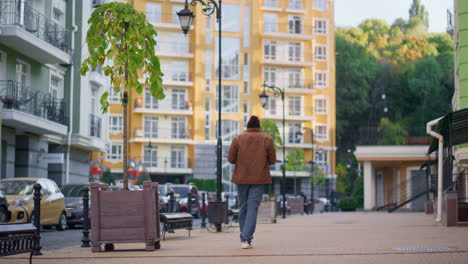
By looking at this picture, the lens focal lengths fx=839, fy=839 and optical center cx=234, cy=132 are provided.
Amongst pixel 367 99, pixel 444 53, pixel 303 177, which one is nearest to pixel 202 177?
pixel 303 177

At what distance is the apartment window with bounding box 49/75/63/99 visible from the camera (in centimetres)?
3725

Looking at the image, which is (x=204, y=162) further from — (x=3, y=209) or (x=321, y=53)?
(x=3, y=209)

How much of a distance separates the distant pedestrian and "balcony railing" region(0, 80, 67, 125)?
1958 centimetres

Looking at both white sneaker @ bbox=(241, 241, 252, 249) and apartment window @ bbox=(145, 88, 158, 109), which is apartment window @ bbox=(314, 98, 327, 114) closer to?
apartment window @ bbox=(145, 88, 158, 109)

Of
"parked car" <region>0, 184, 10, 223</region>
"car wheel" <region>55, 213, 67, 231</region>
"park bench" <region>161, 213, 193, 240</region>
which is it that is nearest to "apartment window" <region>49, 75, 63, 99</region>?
"car wheel" <region>55, 213, 67, 231</region>

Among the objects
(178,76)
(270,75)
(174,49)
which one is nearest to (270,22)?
(270,75)

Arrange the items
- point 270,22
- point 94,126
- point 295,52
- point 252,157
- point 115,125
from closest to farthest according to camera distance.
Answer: point 252,157 < point 94,126 < point 115,125 < point 270,22 < point 295,52

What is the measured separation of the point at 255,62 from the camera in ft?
268

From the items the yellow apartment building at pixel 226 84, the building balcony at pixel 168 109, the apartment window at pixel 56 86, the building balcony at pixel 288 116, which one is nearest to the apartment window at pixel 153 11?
the yellow apartment building at pixel 226 84

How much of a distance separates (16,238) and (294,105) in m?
76.4

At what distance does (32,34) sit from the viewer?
3238cm

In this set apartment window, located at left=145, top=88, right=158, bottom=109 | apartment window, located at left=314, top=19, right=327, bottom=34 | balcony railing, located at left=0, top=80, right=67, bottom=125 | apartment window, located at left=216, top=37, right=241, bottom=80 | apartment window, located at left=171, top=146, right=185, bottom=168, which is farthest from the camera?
apartment window, located at left=314, top=19, right=327, bottom=34

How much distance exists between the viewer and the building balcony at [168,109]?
7775cm

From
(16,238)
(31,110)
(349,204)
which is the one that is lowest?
(349,204)
